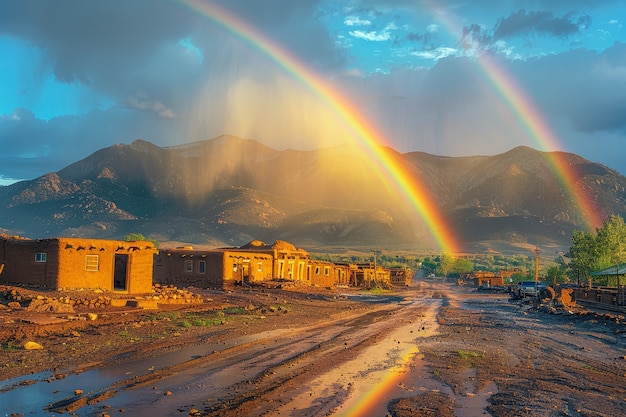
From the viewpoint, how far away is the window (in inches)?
1331

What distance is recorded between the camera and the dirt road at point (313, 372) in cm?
1218

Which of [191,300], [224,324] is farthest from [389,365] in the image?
[191,300]

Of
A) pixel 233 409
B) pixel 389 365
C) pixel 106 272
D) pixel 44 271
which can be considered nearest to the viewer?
pixel 233 409

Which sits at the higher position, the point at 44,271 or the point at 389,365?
the point at 44,271

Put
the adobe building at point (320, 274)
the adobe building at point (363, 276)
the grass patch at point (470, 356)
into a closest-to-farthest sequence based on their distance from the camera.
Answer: the grass patch at point (470, 356)
the adobe building at point (320, 274)
the adobe building at point (363, 276)

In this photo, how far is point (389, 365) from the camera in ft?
59.3

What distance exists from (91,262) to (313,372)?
22512mm

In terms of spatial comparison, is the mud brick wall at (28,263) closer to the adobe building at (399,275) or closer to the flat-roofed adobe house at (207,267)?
the flat-roofed adobe house at (207,267)

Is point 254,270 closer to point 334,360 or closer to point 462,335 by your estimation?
point 462,335

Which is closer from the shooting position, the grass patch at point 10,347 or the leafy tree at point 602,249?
the grass patch at point 10,347

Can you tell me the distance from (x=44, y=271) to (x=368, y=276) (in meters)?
66.3

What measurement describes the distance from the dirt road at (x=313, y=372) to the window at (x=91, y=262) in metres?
7.39

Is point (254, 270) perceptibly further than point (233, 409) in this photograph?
Yes

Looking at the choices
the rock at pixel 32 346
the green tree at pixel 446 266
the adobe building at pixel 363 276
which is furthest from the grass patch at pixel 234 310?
the green tree at pixel 446 266
